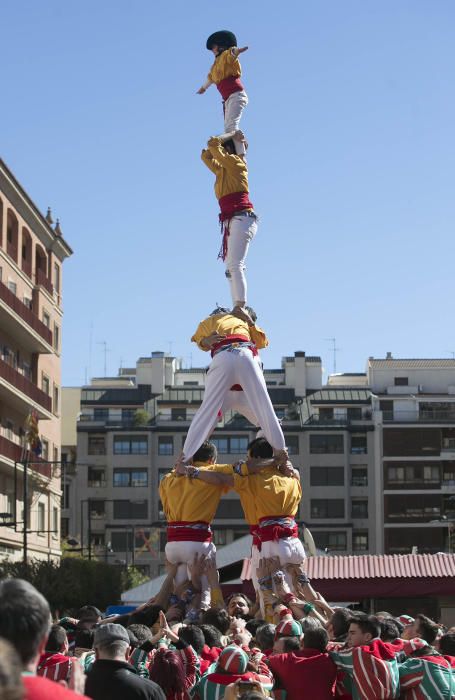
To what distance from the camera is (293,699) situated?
8859 mm

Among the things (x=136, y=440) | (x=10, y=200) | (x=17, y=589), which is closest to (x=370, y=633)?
(x=17, y=589)

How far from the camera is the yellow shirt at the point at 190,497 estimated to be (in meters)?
15.4

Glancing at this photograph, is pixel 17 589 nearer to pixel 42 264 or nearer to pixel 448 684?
pixel 448 684

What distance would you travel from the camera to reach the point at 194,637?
9898 mm

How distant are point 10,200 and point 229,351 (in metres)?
37.8

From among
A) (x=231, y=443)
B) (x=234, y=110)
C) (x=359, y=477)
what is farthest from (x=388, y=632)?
(x=359, y=477)

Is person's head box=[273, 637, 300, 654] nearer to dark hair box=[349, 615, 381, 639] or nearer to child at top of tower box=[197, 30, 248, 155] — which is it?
dark hair box=[349, 615, 381, 639]

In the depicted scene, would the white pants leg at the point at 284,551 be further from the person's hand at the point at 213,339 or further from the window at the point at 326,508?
the window at the point at 326,508

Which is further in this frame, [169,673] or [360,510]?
[360,510]

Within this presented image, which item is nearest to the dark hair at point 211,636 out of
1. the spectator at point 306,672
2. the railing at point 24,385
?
the spectator at point 306,672

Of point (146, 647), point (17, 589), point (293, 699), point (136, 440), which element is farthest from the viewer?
point (136, 440)

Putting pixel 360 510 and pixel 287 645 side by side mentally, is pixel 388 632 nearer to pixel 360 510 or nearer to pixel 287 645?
pixel 287 645

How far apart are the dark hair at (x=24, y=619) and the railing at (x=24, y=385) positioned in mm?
44882

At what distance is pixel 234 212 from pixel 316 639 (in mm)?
8487
